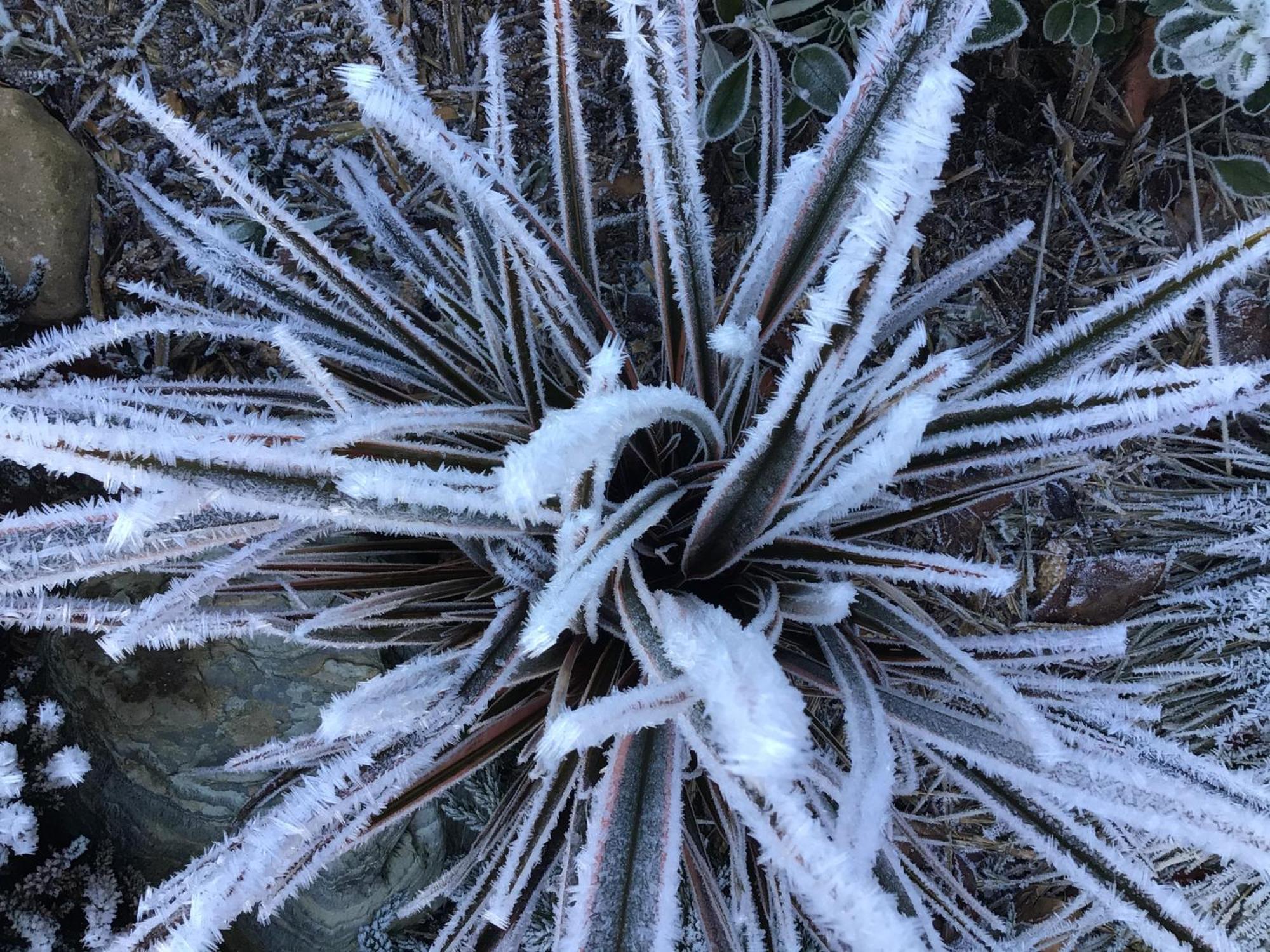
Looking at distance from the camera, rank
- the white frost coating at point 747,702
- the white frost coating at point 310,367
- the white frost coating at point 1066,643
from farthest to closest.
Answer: the white frost coating at point 1066,643 → the white frost coating at point 310,367 → the white frost coating at point 747,702

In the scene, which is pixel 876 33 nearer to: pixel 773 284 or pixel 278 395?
pixel 773 284

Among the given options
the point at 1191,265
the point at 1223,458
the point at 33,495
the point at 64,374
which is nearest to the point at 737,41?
the point at 1191,265

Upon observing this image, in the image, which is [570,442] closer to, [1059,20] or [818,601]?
[818,601]

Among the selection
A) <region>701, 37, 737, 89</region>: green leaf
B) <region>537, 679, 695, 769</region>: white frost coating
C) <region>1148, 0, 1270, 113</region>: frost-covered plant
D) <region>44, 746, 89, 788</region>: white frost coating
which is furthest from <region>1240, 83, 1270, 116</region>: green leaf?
<region>44, 746, 89, 788</region>: white frost coating

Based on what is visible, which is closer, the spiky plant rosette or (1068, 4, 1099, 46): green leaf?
the spiky plant rosette

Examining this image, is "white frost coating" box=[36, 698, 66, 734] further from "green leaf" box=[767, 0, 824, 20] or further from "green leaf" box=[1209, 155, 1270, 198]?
"green leaf" box=[1209, 155, 1270, 198]

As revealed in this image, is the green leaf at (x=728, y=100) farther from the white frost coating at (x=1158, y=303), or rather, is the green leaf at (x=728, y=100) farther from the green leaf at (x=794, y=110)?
the white frost coating at (x=1158, y=303)

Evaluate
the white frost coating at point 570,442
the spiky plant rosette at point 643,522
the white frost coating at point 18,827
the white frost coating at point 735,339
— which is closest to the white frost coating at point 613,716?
the spiky plant rosette at point 643,522
